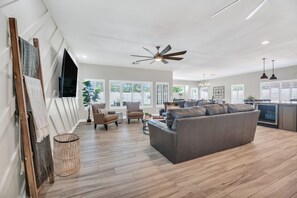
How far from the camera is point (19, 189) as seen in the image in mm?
1547

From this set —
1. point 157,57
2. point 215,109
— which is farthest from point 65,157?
point 157,57

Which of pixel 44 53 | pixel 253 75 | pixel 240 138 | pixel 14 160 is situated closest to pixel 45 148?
pixel 14 160

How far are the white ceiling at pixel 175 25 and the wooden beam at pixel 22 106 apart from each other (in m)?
1.33

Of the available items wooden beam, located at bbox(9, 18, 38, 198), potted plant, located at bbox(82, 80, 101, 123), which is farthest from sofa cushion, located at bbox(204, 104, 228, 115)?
potted plant, located at bbox(82, 80, 101, 123)

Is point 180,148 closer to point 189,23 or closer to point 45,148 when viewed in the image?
point 45,148

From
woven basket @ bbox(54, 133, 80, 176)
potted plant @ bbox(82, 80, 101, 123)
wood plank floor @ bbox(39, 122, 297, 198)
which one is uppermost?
potted plant @ bbox(82, 80, 101, 123)

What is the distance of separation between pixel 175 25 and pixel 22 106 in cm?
302

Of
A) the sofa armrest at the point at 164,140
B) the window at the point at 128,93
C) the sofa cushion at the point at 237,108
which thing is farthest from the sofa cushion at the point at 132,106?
the sofa cushion at the point at 237,108

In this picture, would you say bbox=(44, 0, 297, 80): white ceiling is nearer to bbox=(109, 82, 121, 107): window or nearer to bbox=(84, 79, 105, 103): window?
bbox=(84, 79, 105, 103): window

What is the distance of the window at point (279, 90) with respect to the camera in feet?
23.3

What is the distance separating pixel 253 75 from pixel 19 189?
11096 mm

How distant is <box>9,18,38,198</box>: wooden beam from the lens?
141 cm

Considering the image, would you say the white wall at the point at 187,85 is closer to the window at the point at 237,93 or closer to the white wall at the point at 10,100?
the window at the point at 237,93

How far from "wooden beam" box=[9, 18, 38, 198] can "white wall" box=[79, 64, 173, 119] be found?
18.0 feet
